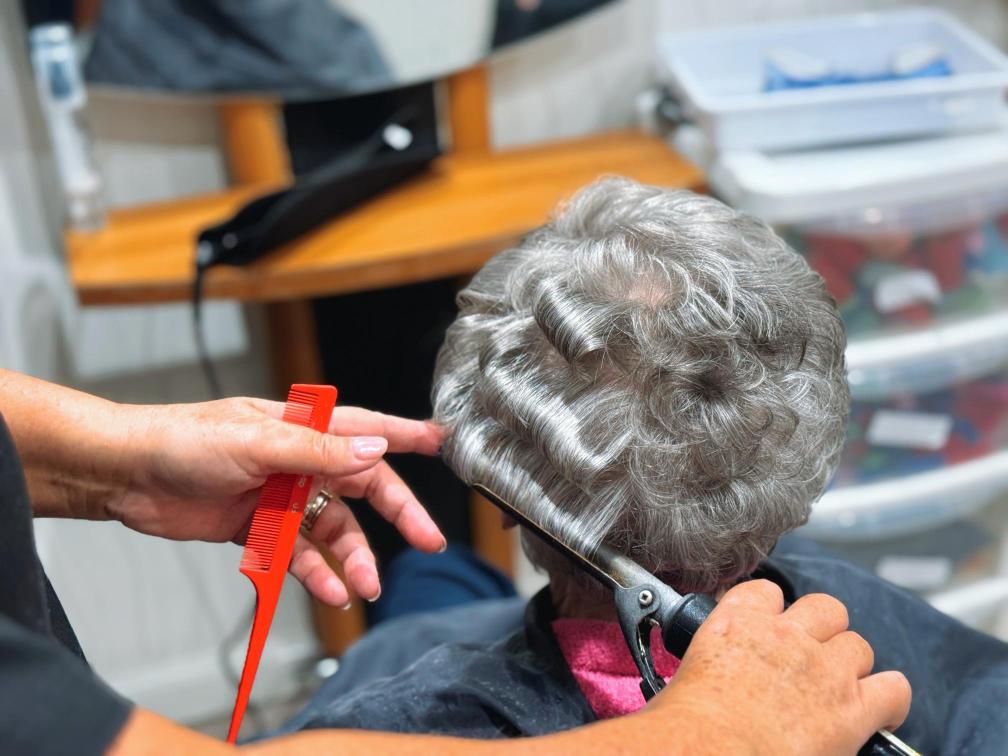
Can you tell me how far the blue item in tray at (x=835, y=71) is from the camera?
146 centimetres

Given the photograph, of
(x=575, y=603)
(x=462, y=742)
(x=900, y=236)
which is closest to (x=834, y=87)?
(x=900, y=236)

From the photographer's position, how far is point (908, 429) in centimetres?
159

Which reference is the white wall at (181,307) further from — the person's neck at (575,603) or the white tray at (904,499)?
the person's neck at (575,603)

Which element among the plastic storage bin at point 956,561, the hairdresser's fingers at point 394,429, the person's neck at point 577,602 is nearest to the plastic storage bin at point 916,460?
the plastic storage bin at point 956,561

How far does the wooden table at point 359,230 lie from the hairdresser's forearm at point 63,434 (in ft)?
1.66

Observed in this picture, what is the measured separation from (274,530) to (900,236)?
105 centimetres

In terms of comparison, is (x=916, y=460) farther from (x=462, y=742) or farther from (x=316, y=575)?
(x=462, y=742)

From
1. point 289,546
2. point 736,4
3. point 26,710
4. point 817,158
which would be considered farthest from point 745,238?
point 736,4

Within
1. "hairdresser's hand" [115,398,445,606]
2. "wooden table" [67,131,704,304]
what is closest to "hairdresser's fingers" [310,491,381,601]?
"hairdresser's hand" [115,398,445,606]

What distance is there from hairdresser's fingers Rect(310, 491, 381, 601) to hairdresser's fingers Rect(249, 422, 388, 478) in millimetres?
151

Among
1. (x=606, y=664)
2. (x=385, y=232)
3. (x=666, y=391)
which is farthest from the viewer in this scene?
(x=385, y=232)

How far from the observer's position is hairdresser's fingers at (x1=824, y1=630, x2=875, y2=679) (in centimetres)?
63

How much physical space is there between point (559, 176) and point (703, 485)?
2.86 feet

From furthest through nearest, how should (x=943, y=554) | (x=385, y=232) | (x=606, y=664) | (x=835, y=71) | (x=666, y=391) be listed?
1. (x=943, y=554)
2. (x=835, y=71)
3. (x=385, y=232)
4. (x=606, y=664)
5. (x=666, y=391)
